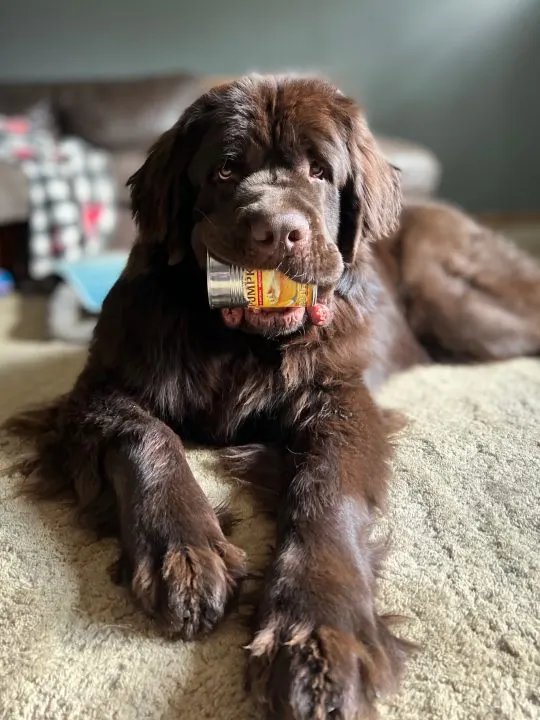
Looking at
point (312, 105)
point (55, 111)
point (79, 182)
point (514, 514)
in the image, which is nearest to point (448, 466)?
point (514, 514)

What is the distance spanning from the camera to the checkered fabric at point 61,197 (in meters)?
4.30

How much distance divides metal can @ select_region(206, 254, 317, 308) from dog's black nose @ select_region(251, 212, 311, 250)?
0.10 metres

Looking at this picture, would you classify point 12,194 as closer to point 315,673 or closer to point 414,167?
point 414,167

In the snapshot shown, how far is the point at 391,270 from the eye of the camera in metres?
2.69

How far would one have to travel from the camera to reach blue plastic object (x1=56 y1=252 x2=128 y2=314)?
127 inches

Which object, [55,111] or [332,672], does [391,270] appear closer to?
[332,672]

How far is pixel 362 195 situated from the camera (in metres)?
1.76

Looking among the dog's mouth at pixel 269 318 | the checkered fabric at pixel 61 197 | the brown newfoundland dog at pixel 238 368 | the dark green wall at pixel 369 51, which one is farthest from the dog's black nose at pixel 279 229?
the dark green wall at pixel 369 51

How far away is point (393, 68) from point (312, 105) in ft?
17.1

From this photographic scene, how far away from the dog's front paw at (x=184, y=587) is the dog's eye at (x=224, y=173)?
34.1 inches

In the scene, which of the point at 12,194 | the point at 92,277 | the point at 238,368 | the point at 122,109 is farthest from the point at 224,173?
the point at 122,109

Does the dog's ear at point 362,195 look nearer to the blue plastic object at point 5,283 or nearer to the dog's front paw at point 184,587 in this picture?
the dog's front paw at point 184,587

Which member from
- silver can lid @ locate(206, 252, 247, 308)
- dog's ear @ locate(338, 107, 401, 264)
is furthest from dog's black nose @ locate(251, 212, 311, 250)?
dog's ear @ locate(338, 107, 401, 264)

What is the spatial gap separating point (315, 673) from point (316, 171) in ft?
3.74
